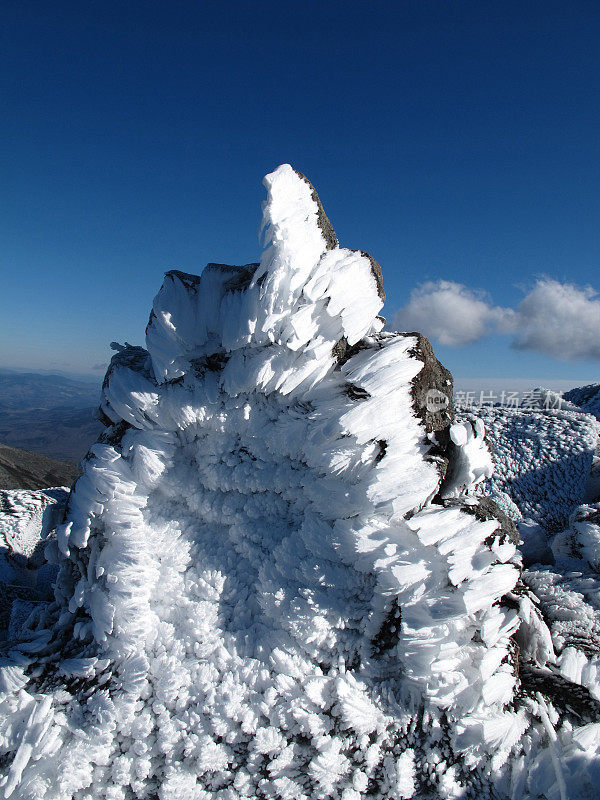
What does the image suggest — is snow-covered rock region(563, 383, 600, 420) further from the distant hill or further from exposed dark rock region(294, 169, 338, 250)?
the distant hill

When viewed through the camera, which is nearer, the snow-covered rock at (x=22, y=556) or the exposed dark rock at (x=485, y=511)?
the exposed dark rock at (x=485, y=511)

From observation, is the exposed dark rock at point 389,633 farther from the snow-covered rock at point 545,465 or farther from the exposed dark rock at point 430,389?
the snow-covered rock at point 545,465

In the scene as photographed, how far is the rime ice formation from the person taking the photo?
3.52 feet

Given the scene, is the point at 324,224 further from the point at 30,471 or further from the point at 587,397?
the point at 30,471

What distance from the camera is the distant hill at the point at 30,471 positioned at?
4609mm

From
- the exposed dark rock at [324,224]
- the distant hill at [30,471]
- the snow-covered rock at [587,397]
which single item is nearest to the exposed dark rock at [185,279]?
the exposed dark rock at [324,224]

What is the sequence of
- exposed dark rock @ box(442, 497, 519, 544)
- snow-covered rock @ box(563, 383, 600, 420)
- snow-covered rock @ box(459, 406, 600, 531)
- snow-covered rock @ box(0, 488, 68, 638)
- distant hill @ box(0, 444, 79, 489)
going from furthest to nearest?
distant hill @ box(0, 444, 79, 489) < snow-covered rock @ box(563, 383, 600, 420) < snow-covered rock @ box(459, 406, 600, 531) < snow-covered rock @ box(0, 488, 68, 638) < exposed dark rock @ box(442, 497, 519, 544)

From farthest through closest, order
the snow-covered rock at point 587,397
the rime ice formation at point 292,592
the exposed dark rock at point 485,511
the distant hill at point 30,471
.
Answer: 1. the distant hill at point 30,471
2. the snow-covered rock at point 587,397
3. the exposed dark rock at point 485,511
4. the rime ice formation at point 292,592

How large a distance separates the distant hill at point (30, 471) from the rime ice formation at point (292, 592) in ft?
11.8

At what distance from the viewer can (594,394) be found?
3.41m

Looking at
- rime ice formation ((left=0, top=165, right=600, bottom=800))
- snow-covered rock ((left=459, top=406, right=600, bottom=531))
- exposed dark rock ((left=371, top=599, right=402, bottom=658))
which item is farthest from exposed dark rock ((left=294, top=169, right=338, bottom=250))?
snow-covered rock ((left=459, top=406, right=600, bottom=531))

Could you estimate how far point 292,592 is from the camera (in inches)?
47.8

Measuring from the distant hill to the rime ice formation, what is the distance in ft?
11.8

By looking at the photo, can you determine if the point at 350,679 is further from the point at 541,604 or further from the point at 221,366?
the point at 221,366
